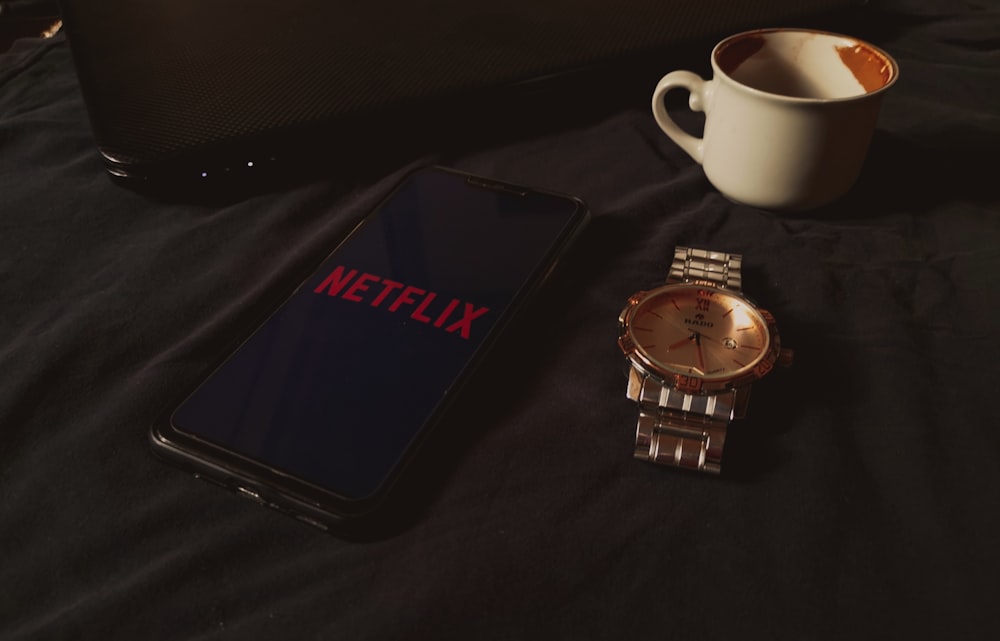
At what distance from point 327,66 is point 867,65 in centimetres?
35

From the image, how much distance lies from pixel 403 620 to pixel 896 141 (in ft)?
1.52

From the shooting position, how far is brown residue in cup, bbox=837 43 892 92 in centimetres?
46

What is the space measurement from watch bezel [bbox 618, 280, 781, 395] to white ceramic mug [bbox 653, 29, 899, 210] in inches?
4.1

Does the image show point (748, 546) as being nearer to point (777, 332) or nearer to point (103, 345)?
point (777, 332)

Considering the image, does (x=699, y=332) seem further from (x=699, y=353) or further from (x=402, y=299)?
(x=402, y=299)

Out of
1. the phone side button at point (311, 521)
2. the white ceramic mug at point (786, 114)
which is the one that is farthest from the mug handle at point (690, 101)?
the phone side button at point (311, 521)

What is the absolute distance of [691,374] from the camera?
35cm

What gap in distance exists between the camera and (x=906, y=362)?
0.39 metres

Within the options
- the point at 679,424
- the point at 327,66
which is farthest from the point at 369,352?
the point at 327,66

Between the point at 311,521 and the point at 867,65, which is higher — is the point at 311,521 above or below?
below

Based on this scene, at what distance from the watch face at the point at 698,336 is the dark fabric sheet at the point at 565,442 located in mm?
23

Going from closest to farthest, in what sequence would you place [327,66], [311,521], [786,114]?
1. [311,521]
2. [786,114]
3. [327,66]

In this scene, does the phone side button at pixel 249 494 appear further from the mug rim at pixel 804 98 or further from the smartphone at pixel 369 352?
the mug rim at pixel 804 98

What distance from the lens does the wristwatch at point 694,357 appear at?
0.35 metres
